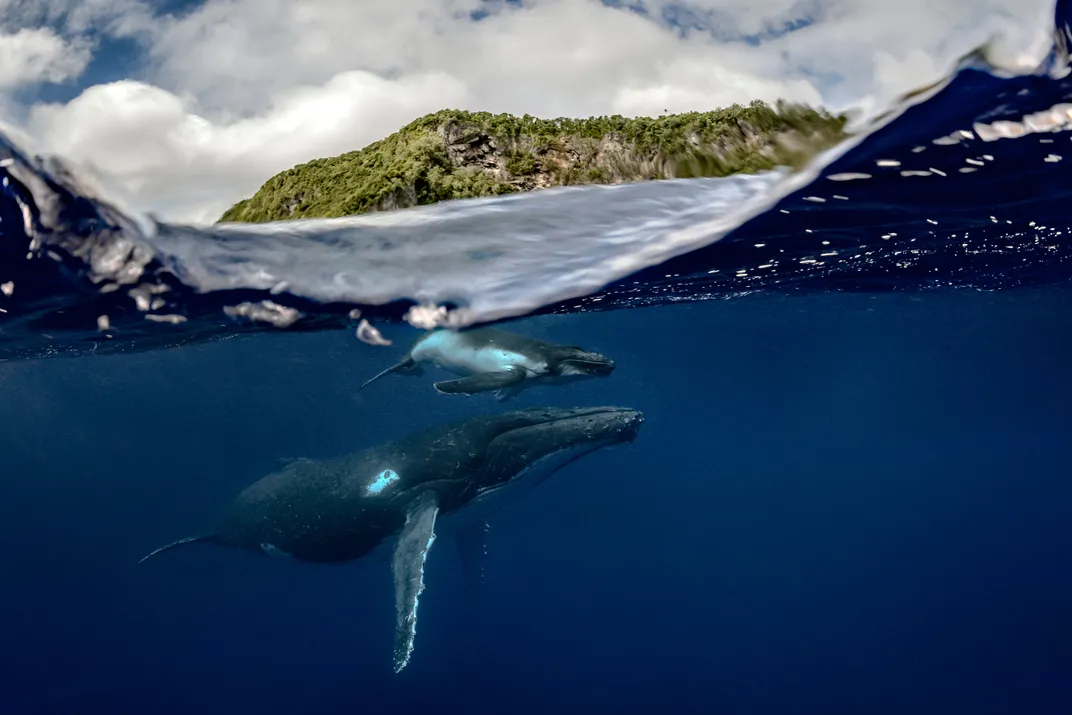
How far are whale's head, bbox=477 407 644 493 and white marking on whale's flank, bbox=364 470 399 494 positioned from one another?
1.47 metres

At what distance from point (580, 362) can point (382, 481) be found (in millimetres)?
3973

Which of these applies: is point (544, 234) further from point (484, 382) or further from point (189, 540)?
point (189, 540)

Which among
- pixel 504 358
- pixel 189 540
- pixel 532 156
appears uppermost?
pixel 532 156

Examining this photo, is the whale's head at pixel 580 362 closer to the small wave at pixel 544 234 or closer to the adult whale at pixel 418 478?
the adult whale at pixel 418 478

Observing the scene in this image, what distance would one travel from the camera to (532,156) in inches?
332

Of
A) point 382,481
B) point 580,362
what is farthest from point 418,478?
point 580,362

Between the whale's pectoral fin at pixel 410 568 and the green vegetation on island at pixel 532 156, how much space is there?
16.5ft

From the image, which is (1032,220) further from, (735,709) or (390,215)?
(390,215)

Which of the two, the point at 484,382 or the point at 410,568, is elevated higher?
the point at 484,382

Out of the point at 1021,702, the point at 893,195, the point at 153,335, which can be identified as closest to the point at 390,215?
→ the point at 893,195

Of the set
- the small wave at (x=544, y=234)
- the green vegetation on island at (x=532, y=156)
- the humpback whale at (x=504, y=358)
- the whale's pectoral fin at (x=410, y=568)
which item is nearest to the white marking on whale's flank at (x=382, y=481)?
the whale's pectoral fin at (x=410, y=568)

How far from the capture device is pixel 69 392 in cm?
3166

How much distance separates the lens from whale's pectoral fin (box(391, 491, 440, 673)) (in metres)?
9.20

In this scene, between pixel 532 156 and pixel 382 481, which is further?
pixel 382 481
